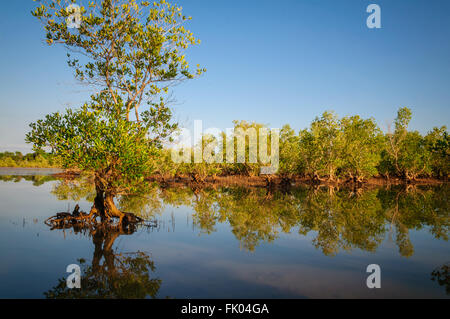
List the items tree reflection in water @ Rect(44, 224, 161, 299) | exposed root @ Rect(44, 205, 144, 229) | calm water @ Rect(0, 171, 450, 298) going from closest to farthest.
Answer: tree reflection in water @ Rect(44, 224, 161, 299), calm water @ Rect(0, 171, 450, 298), exposed root @ Rect(44, 205, 144, 229)

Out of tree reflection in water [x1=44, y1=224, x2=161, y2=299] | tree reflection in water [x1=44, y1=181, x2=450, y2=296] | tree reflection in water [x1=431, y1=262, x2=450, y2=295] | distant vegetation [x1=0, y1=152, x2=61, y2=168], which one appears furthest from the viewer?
distant vegetation [x1=0, y1=152, x2=61, y2=168]

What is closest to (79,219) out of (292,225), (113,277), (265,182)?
(113,277)

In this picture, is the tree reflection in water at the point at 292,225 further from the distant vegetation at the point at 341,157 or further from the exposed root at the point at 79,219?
the distant vegetation at the point at 341,157

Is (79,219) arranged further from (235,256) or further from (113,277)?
(235,256)

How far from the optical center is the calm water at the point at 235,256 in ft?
31.8

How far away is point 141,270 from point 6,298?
4410 mm

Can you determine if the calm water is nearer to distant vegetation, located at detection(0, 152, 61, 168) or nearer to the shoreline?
the shoreline

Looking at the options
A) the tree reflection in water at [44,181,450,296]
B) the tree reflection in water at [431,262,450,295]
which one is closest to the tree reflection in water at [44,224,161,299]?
the tree reflection in water at [44,181,450,296]

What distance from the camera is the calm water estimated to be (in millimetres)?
9703

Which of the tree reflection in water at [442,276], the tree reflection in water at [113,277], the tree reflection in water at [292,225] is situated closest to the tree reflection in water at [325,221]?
the tree reflection in water at [292,225]

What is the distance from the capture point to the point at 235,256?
44.8 ft

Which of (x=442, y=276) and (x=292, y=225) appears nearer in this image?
(x=442, y=276)

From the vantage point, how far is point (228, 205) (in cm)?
2962
